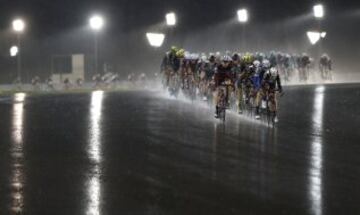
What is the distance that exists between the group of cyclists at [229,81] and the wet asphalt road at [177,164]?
2.61 ft

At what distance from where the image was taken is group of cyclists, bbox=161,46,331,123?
20281mm

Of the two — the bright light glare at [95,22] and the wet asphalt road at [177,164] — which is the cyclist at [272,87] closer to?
the wet asphalt road at [177,164]

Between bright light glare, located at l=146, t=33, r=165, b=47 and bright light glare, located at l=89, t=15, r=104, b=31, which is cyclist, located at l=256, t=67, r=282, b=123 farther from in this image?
bright light glare, located at l=146, t=33, r=165, b=47

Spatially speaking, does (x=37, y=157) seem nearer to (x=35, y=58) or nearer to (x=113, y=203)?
(x=113, y=203)

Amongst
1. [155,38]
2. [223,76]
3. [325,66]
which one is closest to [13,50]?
[155,38]

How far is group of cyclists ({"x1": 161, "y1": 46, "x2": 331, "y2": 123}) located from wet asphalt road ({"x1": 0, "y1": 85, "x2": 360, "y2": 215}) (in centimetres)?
80

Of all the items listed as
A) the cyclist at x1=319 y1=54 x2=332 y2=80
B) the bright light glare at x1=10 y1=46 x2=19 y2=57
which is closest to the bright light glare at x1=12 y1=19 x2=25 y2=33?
the bright light glare at x1=10 y1=46 x2=19 y2=57

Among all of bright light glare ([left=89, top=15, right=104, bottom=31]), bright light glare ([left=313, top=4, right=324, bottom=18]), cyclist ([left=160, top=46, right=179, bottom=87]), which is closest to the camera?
cyclist ([left=160, top=46, right=179, bottom=87])

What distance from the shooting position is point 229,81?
20.9 metres

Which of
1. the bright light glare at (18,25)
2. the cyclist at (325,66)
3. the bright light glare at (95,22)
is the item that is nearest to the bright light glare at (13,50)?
the bright light glare at (18,25)

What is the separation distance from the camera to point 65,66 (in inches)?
1794

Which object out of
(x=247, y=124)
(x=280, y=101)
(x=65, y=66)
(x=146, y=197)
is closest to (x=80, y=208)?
(x=146, y=197)

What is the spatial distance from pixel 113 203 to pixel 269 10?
169 ft

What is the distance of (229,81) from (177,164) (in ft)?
29.6
